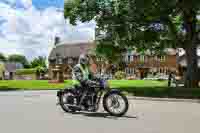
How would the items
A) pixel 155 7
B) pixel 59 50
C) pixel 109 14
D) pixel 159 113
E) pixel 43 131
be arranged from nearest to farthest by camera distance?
pixel 43 131 < pixel 159 113 < pixel 155 7 < pixel 109 14 < pixel 59 50

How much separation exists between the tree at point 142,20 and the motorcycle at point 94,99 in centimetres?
1136

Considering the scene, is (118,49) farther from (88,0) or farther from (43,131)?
(43,131)

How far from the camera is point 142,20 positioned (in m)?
28.5

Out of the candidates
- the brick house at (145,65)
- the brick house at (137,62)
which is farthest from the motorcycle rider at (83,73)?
the brick house at (145,65)

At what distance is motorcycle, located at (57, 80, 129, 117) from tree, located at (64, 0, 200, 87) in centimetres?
1136

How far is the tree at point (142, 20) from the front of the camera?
83.7 ft

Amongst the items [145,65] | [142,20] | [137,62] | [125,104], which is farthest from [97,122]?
[137,62]

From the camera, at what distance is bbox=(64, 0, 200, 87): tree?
25.5 meters

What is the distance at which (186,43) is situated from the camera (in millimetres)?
30359

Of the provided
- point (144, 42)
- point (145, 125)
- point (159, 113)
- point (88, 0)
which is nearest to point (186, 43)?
point (144, 42)

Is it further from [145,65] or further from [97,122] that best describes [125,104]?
[145,65]

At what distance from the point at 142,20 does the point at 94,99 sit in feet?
50.4

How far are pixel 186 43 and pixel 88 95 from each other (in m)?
17.7

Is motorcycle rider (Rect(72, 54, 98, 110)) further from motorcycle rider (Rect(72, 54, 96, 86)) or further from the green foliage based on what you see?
the green foliage
